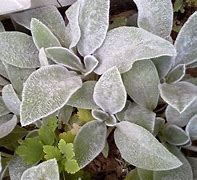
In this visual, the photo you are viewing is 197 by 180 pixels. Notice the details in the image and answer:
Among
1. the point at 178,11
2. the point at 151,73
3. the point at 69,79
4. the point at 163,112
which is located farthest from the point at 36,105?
the point at 178,11

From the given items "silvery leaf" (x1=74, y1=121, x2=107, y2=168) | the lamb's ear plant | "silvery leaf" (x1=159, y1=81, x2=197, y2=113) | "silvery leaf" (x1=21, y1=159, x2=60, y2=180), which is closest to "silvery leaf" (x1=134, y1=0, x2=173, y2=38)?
the lamb's ear plant

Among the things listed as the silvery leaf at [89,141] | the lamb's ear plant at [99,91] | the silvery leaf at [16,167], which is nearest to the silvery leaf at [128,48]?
the lamb's ear plant at [99,91]

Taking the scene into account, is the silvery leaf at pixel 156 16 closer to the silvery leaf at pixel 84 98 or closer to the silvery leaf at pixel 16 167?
the silvery leaf at pixel 84 98

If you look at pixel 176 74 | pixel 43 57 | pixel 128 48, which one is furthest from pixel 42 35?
pixel 176 74

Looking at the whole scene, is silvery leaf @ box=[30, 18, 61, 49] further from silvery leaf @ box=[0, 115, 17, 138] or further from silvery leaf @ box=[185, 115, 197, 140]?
silvery leaf @ box=[185, 115, 197, 140]

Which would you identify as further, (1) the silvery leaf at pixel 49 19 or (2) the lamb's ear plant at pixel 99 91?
(1) the silvery leaf at pixel 49 19

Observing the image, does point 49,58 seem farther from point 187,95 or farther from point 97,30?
point 187,95

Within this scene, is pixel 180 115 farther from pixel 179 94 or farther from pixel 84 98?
pixel 84 98
